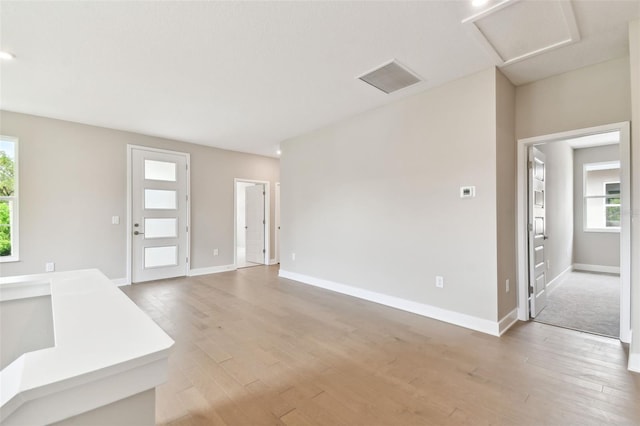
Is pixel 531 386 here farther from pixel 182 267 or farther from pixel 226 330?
pixel 182 267

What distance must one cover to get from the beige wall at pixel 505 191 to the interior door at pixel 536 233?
0.79 ft

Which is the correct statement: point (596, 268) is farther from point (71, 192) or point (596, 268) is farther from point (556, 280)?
point (71, 192)

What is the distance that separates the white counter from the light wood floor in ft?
3.52

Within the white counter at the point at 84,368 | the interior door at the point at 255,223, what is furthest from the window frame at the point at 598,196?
the white counter at the point at 84,368

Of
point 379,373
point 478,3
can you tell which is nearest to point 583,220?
point 478,3

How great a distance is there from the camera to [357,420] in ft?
5.35

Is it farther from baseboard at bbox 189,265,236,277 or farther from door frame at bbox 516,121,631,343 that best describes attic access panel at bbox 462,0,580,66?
baseboard at bbox 189,265,236,277

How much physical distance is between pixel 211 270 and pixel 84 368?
5.50 m

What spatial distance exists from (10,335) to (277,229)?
5537 mm

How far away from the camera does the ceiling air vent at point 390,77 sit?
2801 millimetres

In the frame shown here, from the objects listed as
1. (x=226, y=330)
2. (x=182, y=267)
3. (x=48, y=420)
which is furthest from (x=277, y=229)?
(x=48, y=420)

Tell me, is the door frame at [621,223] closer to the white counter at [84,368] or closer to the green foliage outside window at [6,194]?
the white counter at [84,368]

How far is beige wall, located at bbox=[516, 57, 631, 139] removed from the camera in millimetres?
2611

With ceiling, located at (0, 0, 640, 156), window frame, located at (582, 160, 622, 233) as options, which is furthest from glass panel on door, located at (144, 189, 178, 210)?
window frame, located at (582, 160, 622, 233)
